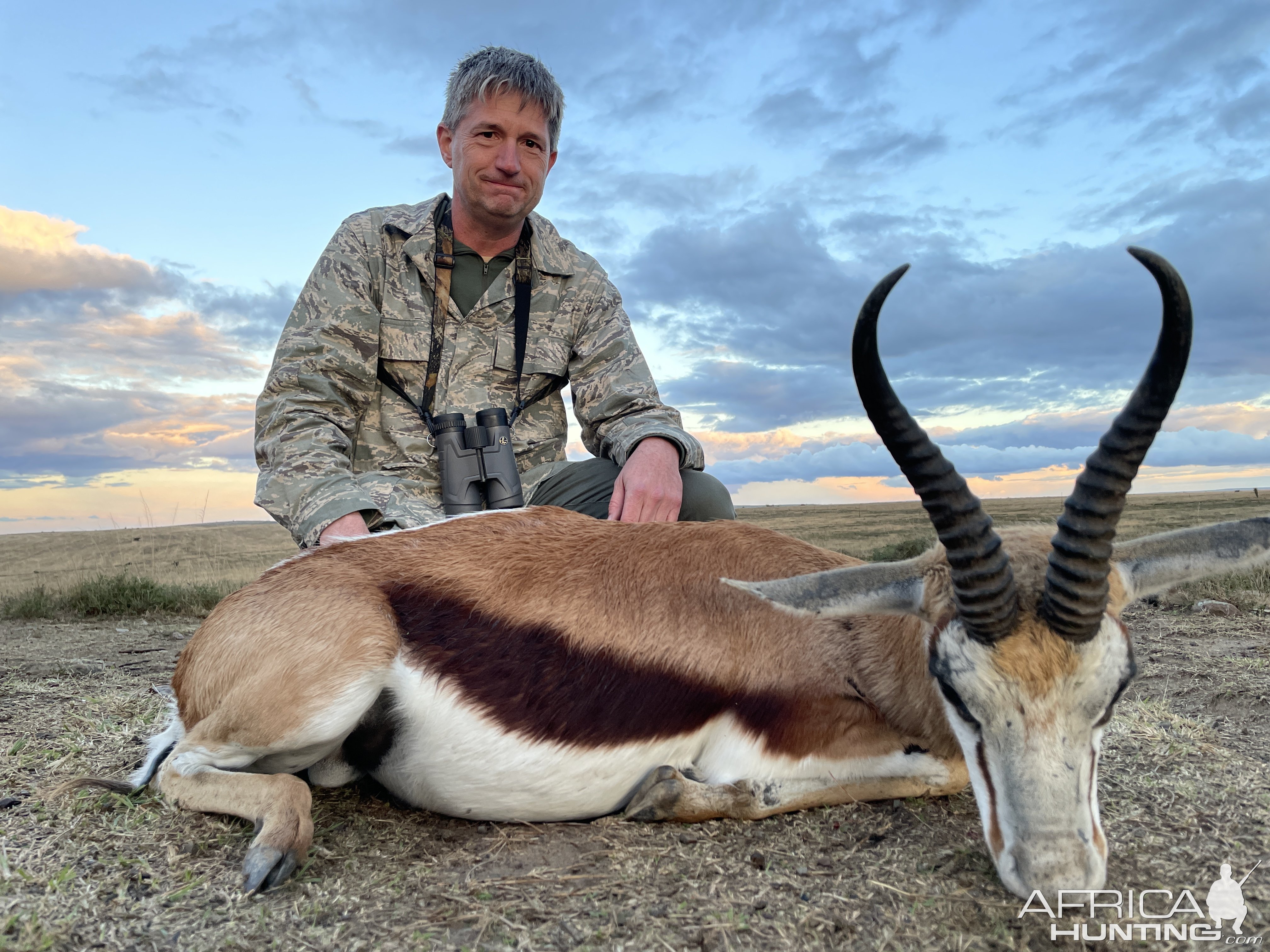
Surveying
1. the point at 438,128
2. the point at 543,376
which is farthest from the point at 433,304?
the point at 438,128

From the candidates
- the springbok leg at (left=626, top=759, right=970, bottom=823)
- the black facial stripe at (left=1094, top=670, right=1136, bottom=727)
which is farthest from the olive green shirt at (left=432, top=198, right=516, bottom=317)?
the black facial stripe at (left=1094, top=670, right=1136, bottom=727)

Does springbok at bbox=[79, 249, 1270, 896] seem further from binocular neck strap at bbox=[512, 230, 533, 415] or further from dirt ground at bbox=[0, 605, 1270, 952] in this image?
binocular neck strap at bbox=[512, 230, 533, 415]

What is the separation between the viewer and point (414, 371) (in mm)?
6488

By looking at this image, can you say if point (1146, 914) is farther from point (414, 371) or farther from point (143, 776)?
point (414, 371)

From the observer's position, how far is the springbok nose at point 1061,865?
8.68ft

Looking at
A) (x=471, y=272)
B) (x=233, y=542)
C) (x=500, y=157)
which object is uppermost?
(x=500, y=157)

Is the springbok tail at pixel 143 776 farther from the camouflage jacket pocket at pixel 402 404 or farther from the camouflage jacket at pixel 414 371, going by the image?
the camouflage jacket pocket at pixel 402 404

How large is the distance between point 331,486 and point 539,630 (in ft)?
7.33

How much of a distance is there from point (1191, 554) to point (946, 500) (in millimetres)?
1113

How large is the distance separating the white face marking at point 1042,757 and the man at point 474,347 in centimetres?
288

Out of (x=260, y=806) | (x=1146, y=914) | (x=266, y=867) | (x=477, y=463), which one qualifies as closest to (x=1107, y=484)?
(x=1146, y=914)

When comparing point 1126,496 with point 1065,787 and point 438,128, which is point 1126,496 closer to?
point 1065,787

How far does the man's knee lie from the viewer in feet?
19.5

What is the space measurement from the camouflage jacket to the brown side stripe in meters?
1.92
